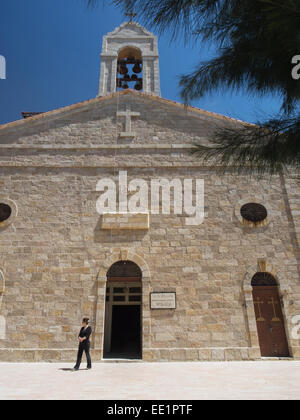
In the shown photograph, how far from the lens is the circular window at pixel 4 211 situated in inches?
353

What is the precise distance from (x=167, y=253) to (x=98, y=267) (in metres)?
2.05

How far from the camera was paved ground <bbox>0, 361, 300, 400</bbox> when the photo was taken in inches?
149

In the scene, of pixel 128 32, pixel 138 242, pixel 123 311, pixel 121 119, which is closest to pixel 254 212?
pixel 138 242

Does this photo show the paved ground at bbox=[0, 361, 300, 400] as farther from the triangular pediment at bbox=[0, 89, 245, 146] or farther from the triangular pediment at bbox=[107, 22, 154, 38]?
Answer: the triangular pediment at bbox=[107, 22, 154, 38]

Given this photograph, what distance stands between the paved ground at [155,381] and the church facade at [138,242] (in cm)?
86

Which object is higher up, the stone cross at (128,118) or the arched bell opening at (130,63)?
the arched bell opening at (130,63)

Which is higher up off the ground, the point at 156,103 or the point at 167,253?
the point at 156,103

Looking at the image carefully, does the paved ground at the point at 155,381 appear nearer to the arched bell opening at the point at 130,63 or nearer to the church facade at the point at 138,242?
the church facade at the point at 138,242

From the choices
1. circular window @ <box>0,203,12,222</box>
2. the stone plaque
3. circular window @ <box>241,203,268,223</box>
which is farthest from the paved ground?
circular window @ <box>0,203,12,222</box>

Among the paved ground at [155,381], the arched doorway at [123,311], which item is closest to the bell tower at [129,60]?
the arched doorway at [123,311]

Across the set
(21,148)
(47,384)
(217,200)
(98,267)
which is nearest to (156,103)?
(217,200)

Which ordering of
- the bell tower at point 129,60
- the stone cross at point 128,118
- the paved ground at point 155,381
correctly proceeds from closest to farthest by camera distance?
the paved ground at point 155,381 → the stone cross at point 128,118 → the bell tower at point 129,60

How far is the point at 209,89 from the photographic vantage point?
3.65m
